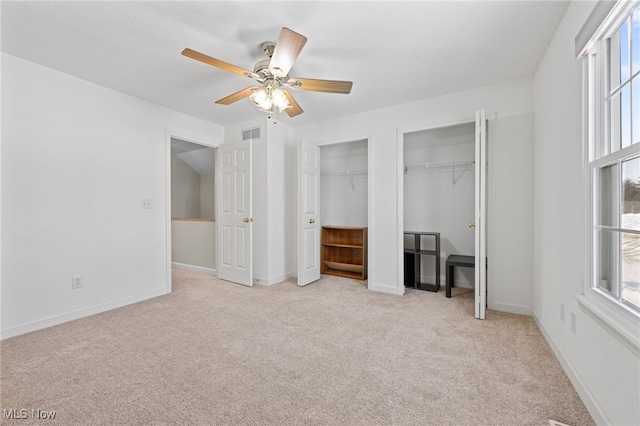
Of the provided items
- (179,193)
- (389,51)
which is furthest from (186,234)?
(389,51)

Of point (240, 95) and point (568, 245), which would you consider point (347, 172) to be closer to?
point (240, 95)

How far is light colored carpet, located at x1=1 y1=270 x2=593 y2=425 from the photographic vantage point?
1513 millimetres

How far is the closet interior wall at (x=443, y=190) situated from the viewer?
3.92 meters

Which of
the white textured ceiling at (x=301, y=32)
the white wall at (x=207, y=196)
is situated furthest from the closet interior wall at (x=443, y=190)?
the white wall at (x=207, y=196)

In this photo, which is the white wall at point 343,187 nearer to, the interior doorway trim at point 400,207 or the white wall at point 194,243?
the interior doorway trim at point 400,207

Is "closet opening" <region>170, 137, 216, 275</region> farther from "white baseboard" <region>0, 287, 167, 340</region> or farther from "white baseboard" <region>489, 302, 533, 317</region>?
Result: "white baseboard" <region>489, 302, 533, 317</region>

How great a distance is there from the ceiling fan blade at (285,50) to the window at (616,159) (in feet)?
5.31

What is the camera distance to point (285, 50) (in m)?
1.86

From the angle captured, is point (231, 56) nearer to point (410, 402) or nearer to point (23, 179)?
point (23, 179)

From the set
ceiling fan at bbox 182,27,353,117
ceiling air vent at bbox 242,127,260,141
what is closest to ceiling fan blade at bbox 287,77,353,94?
ceiling fan at bbox 182,27,353,117

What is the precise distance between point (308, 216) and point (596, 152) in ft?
10.6

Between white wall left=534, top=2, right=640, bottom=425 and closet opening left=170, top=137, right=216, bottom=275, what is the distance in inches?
177

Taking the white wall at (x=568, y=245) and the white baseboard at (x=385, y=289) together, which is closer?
the white wall at (x=568, y=245)

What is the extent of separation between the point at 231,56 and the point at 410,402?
114 inches
